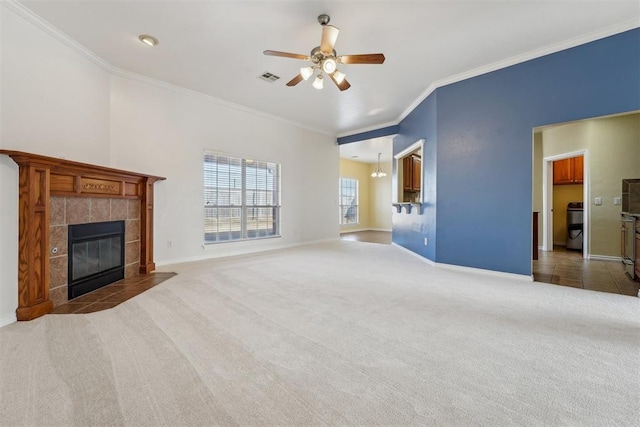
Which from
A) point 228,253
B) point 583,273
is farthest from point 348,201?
point 583,273

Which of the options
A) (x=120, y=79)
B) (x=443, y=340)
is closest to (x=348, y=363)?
(x=443, y=340)

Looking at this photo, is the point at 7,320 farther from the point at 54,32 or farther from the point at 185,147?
the point at 185,147

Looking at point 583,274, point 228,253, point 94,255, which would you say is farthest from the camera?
point 228,253

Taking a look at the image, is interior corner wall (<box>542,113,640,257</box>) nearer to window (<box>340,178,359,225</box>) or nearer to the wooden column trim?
window (<box>340,178,359,225</box>)

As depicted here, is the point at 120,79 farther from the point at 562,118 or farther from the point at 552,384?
the point at 562,118

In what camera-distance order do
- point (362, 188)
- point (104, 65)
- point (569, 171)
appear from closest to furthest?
point (104, 65), point (569, 171), point (362, 188)

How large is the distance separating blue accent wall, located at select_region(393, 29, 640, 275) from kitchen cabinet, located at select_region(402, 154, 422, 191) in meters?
1.79

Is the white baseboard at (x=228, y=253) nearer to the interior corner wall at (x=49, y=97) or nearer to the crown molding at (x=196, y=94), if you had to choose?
the interior corner wall at (x=49, y=97)

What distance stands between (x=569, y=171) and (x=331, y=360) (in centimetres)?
794

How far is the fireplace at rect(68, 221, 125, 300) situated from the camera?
3025 mm

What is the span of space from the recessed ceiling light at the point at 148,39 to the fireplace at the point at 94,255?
235 cm

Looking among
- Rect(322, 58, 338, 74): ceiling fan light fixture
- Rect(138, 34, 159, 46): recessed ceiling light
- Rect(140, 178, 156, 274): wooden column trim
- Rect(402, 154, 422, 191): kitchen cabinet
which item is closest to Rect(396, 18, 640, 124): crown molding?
Rect(402, 154, 422, 191): kitchen cabinet

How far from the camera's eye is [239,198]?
230 inches

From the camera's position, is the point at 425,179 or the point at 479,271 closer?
the point at 479,271
